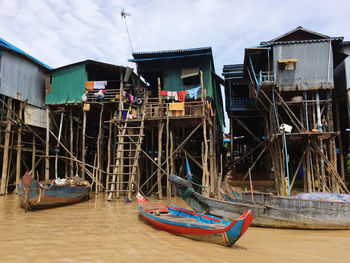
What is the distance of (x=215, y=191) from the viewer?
14.9 meters

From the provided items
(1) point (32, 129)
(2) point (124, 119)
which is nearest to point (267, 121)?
(2) point (124, 119)

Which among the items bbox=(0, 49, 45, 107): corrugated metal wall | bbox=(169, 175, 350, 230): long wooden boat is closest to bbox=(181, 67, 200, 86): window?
bbox=(169, 175, 350, 230): long wooden boat

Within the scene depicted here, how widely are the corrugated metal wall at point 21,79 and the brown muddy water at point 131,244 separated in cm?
869

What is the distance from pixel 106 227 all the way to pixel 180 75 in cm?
1064

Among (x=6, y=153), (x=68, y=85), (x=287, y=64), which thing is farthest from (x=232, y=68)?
(x=6, y=153)

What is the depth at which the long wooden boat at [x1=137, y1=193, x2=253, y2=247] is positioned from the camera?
582cm

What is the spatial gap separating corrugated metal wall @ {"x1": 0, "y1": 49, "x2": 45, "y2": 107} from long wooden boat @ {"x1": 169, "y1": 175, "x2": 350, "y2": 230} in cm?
1192

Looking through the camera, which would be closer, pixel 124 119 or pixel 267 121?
pixel 124 119

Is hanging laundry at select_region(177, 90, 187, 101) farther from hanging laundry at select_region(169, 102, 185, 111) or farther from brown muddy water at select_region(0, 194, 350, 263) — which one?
brown muddy water at select_region(0, 194, 350, 263)

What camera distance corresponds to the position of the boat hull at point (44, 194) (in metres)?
9.75

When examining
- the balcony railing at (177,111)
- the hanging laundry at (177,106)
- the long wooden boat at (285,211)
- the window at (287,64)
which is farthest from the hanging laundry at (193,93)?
the long wooden boat at (285,211)

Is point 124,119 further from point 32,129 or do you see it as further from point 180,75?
point 32,129

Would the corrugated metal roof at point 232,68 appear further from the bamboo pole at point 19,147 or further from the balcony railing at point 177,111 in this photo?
the bamboo pole at point 19,147

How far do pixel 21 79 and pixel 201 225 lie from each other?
14.7 metres
